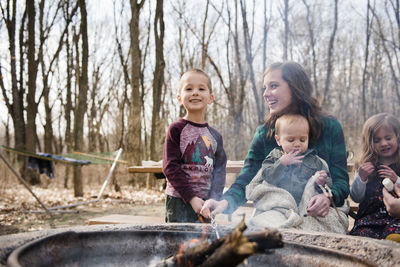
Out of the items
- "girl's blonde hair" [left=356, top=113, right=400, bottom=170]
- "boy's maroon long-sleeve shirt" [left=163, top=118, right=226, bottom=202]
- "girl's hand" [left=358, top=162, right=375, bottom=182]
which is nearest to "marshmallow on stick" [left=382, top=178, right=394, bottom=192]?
"girl's hand" [left=358, top=162, right=375, bottom=182]

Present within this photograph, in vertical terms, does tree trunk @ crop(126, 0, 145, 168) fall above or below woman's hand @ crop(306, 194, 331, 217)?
above

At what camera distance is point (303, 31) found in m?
15.0

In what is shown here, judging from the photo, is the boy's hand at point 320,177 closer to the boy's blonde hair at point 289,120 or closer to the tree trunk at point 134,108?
the boy's blonde hair at point 289,120

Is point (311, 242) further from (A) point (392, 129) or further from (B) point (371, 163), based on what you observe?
(A) point (392, 129)

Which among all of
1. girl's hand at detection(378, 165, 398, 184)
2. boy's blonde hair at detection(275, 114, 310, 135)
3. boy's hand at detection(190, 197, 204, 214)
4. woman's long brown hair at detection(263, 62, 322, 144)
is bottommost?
boy's hand at detection(190, 197, 204, 214)

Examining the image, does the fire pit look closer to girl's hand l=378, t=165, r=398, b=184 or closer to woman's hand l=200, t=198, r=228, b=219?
woman's hand l=200, t=198, r=228, b=219

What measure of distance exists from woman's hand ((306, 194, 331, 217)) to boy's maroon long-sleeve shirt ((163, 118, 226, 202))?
2.16 feet

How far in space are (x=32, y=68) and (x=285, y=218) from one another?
985 cm

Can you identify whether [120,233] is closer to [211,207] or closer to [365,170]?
[211,207]

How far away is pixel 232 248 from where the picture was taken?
0.81 metres

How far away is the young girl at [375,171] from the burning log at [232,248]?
4.21 ft

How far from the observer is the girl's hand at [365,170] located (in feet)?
6.44

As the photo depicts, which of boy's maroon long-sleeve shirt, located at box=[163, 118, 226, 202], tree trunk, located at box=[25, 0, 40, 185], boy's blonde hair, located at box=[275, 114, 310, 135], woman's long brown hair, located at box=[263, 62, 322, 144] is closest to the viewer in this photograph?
boy's blonde hair, located at box=[275, 114, 310, 135]

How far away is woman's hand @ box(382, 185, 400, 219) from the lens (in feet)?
5.77
